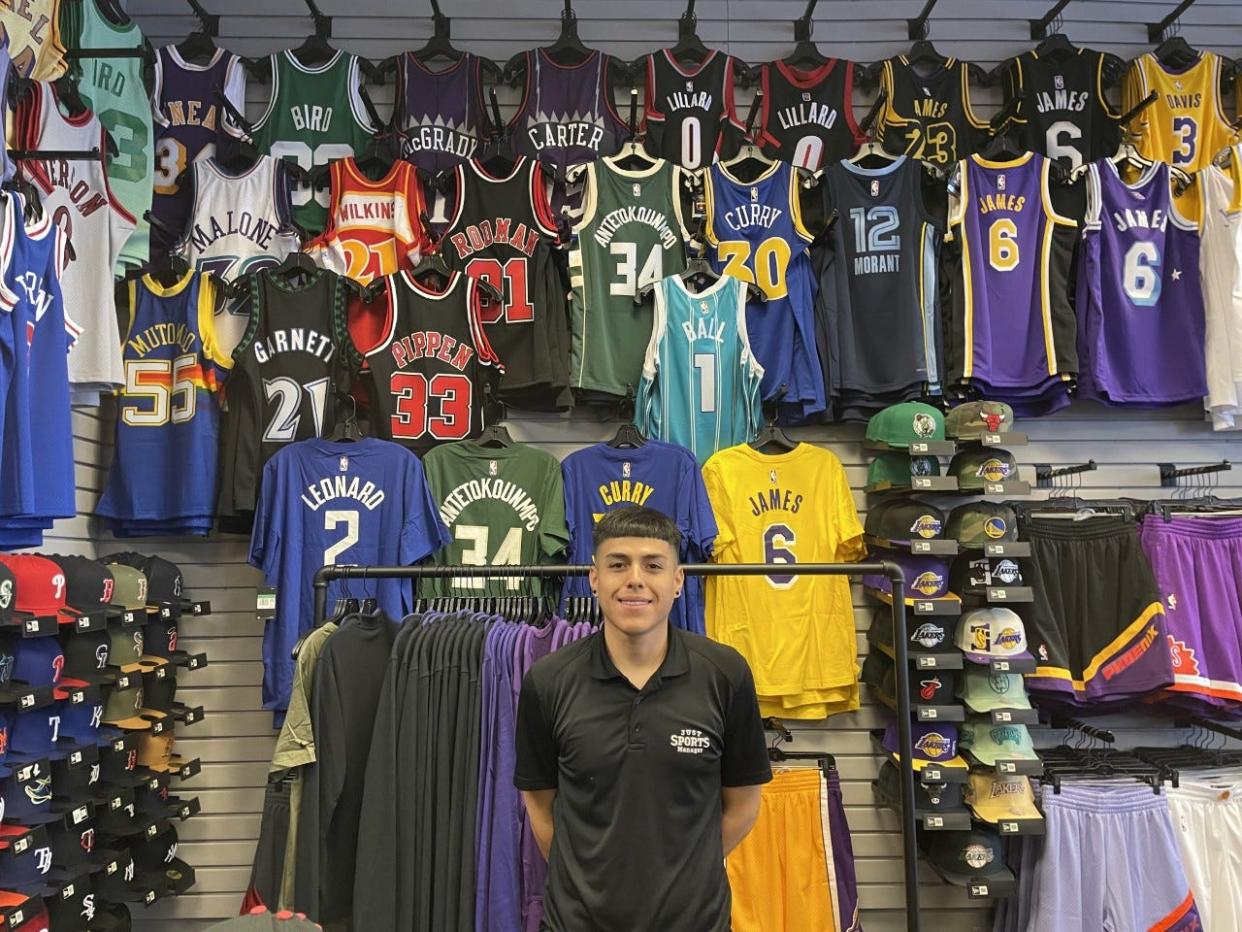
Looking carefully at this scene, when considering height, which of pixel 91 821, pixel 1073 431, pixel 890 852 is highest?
pixel 1073 431

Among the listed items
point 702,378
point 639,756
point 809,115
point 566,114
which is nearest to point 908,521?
point 702,378

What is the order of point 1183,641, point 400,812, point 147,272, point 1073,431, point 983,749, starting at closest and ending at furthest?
point 400,812 < point 983,749 < point 1183,641 < point 147,272 < point 1073,431

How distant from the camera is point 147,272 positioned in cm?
393

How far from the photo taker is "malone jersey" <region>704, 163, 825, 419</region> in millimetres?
3832

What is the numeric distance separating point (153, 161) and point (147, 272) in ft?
1.80

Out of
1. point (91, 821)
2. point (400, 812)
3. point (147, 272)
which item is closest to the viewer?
point (400, 812)

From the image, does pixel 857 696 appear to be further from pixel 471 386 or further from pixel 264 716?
pixel 264 716

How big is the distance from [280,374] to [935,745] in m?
3.18

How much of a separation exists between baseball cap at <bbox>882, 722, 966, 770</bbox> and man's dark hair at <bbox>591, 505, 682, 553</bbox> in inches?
73.6

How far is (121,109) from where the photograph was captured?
392cm

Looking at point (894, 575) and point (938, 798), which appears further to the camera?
point (938, 798)

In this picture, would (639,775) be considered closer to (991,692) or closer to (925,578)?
(925,578)

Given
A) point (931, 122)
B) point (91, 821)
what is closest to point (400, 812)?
point (91, 821)

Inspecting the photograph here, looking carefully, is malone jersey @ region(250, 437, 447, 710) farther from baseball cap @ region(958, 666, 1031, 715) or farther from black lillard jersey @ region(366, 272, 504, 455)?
baseball cap @ region(958, 666, 1031, 715)
